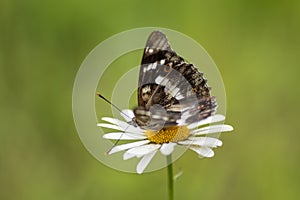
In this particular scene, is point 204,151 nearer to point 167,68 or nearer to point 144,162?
point 144,162

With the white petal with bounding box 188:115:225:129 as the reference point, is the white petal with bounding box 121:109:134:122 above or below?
above

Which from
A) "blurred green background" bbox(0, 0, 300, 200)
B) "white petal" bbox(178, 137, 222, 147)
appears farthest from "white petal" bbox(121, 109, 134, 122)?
"blurred green background" bbox(0, 0, 300, 200)

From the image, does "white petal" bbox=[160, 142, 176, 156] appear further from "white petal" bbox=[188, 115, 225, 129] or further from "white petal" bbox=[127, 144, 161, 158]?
"white petal" bbox=[188, 115, 225, 129]

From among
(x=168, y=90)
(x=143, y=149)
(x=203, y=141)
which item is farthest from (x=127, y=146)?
(x=168, y=90)

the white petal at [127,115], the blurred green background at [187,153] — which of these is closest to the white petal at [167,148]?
the white petal at [127,115]
